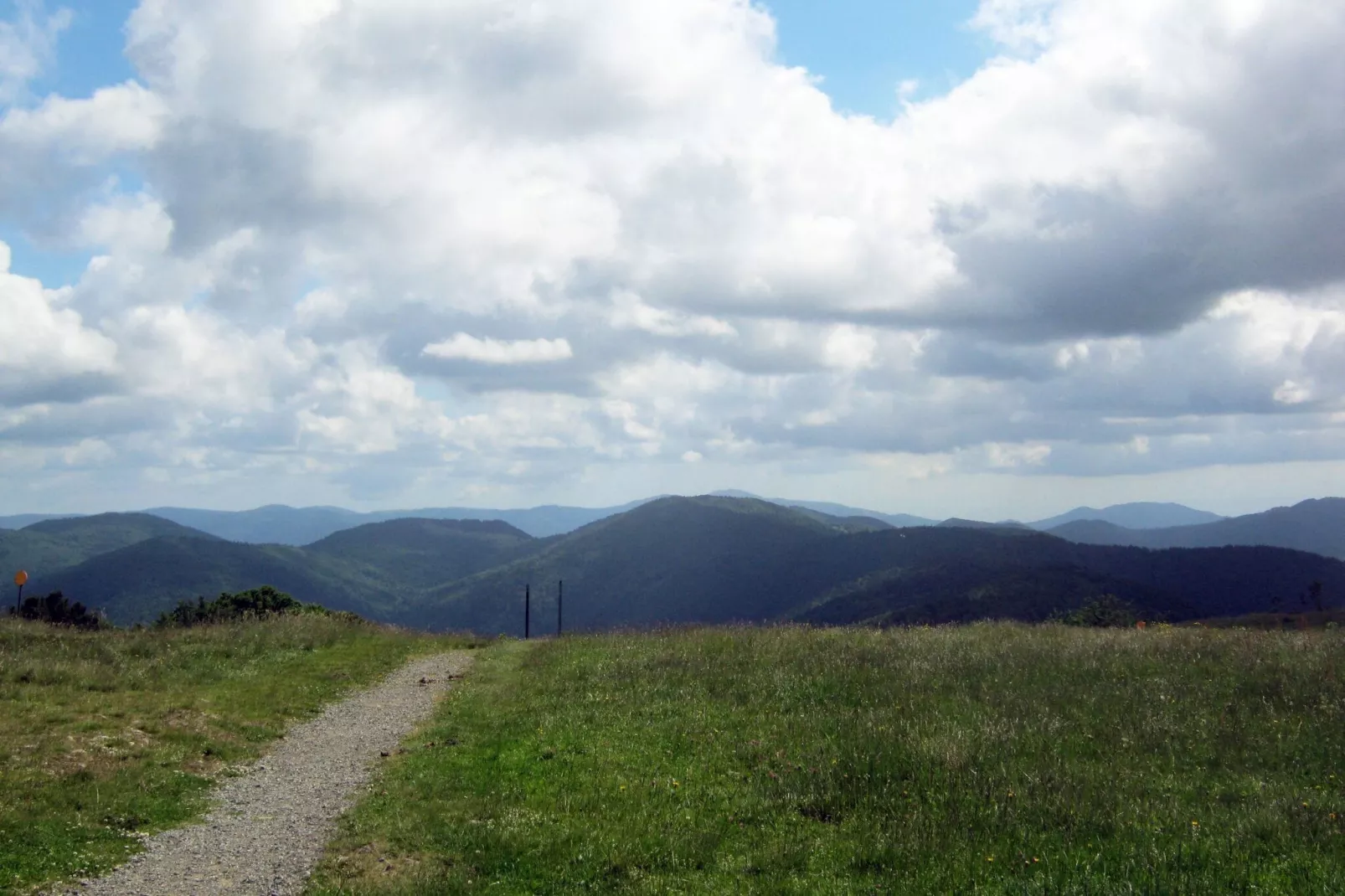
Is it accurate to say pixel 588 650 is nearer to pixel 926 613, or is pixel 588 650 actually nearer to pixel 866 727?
pixel 866 727

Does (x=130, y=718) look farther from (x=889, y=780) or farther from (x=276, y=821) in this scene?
(x=889, y=780)

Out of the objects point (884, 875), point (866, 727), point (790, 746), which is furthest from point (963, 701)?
point (884, 875)

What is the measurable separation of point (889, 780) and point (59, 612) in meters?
40.0

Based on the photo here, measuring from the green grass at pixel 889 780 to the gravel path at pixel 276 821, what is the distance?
1.79 feet

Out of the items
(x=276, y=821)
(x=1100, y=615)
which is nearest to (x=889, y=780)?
(x=276, y=821)

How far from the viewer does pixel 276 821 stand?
39.3ft

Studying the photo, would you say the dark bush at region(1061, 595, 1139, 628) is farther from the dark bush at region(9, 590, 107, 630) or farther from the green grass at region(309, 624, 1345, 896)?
the dark bush at region(9, 590, 107, 630)

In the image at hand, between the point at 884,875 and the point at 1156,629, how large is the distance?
20221 mm

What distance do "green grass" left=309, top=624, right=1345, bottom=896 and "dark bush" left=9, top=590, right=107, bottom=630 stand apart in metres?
22.9

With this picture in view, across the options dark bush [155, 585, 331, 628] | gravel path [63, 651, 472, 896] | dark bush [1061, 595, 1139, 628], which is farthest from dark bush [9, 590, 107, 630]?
dark bush [1061, 595, 1139, 628]

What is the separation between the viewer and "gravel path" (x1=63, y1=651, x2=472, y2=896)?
9.68 metres

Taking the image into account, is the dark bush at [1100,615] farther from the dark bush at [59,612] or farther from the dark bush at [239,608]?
the dark bush at [59,612]

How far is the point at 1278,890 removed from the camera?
862cm

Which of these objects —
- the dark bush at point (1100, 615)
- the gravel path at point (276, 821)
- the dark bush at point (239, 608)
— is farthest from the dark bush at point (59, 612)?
the dark bush at point (1100, 615)
